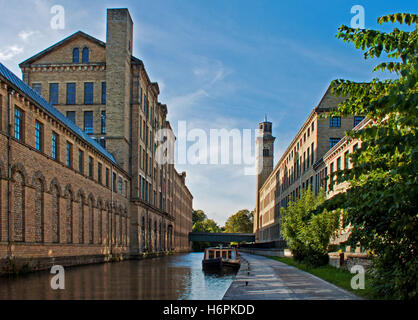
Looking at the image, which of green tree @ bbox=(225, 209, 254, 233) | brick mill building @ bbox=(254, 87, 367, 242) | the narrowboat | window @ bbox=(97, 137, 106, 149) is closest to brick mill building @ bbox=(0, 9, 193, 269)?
window @ bbox=(97, 137, 106, 149)

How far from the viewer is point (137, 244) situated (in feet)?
169

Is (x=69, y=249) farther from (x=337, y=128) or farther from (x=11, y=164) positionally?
(x=337, y=128)

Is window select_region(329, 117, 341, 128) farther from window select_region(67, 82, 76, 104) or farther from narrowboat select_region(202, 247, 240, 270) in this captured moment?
window select_region(67, 82, 76, 104)

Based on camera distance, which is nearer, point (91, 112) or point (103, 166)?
point (103, 166)

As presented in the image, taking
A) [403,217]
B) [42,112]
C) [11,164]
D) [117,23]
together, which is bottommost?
[403,217]

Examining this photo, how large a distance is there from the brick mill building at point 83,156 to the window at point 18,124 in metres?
0.06

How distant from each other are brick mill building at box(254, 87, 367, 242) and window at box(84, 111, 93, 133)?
2464 cm

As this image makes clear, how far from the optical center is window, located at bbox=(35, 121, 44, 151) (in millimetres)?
27375

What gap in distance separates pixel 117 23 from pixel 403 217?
4655cm

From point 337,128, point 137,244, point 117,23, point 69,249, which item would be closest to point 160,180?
point 137,244

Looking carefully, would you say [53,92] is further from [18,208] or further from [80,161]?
[18,208]

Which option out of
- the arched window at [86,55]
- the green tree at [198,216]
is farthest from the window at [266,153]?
the arched window at [86,55]

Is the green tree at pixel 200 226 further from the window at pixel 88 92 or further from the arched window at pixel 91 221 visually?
the arched window at pixel 91 221
